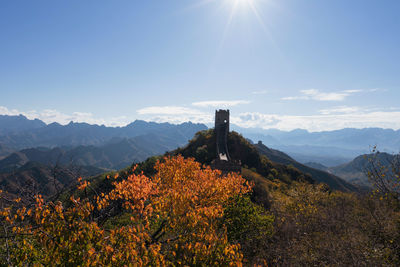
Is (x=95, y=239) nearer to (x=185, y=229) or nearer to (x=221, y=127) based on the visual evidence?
(x=185, y=229)

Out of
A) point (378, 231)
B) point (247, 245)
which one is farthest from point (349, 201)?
point (247, 245)

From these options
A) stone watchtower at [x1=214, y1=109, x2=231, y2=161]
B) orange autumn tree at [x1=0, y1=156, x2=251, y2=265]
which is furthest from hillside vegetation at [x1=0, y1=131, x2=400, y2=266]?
stone watchtower at [x1=214, y1=109, x2=231, y2=161]

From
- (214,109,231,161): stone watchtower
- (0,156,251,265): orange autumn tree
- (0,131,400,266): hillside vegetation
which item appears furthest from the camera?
(214,109,231,161): stone watchtower

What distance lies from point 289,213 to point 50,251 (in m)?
30.8

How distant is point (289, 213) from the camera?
31250mm

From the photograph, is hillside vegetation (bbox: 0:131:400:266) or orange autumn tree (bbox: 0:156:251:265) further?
hillside vegetation (bbox: 0:131:400:266)

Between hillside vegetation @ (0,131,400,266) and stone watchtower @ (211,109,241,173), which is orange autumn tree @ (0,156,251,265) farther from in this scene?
stone watchtower @ (211,109,241,173)

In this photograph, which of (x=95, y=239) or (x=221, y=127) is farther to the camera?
(x=221, y=127)

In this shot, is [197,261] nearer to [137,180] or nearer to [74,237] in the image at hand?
[74,237]

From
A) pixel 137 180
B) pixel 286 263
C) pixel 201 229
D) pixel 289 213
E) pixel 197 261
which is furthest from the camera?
pixel 289 213

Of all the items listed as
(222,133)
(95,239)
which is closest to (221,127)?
(222,133)

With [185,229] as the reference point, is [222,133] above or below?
above

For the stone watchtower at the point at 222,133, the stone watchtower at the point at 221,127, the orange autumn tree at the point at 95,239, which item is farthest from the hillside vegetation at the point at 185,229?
the stone watchtower at the point at 221,127

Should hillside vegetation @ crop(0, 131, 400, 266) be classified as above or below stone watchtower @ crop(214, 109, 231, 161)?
below
